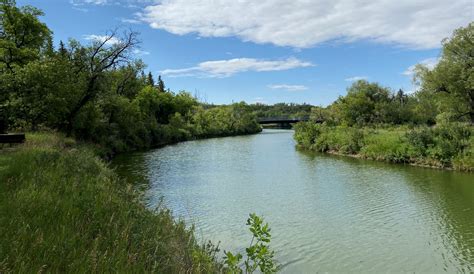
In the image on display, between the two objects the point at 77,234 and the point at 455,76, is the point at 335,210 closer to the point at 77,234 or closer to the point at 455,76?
the point at 77,234

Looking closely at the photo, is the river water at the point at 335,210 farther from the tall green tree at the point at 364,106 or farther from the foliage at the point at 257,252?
the tall green tree at the point at 364,106

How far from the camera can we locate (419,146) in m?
30.1

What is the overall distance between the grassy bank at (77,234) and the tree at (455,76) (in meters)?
33.6

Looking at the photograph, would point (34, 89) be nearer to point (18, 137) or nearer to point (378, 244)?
point (18, 137)

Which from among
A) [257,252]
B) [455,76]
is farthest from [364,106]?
[257,252]

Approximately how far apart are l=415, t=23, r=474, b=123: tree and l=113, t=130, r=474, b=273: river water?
38.9 ft

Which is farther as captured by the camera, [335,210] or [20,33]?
[20,33]

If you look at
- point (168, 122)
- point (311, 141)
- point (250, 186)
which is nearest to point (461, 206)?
point (250, 186)

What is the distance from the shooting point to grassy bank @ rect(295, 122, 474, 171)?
27.5 meters

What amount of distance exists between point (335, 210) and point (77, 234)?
12.5 metres

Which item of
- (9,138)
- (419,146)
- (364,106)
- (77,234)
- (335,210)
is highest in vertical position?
(364,106)

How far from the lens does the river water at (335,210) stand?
10.8 metres

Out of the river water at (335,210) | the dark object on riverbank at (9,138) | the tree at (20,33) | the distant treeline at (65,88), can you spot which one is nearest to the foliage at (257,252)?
the river water at (335,210)

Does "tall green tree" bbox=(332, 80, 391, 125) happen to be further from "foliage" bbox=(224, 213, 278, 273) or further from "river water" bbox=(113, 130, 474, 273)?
"foliage" bbox=(224, 213, 278, 273)
